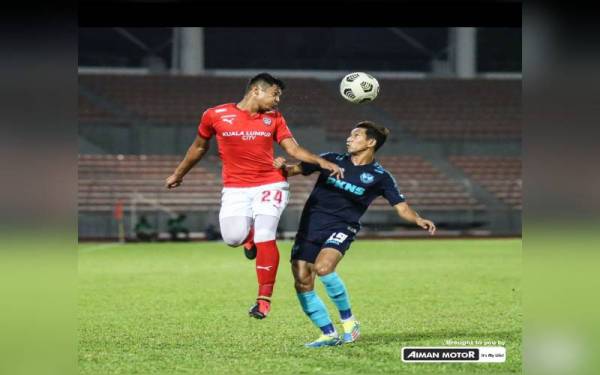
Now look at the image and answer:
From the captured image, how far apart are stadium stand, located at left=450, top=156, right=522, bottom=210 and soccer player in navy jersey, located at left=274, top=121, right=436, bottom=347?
56.0ft

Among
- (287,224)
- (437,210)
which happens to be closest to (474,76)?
(437,210)

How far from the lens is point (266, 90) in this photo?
504 cm

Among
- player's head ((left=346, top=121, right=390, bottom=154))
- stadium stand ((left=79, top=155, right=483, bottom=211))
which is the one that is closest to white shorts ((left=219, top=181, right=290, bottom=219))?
player's head ((left=346, top=121, right=390, bottom=154))

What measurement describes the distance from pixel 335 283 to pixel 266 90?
1552 millimetres

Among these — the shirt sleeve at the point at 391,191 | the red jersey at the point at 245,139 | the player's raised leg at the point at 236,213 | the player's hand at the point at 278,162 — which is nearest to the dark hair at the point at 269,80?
the red jersey at the point at 245,139

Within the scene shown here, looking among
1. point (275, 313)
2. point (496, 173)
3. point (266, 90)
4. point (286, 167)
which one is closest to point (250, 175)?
point (286, 167)

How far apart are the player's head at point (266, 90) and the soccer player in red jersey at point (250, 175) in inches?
1.8

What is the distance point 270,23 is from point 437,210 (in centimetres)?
1986

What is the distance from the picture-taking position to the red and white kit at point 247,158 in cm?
519

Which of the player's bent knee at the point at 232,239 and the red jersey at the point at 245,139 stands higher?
the red jersey at the point at 245,139

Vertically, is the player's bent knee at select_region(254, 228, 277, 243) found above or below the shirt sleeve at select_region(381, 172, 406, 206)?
below

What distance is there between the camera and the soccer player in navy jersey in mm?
5613

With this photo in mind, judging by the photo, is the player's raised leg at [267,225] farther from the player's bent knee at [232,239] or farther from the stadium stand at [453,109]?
Result: the stadium stand at [453,109]

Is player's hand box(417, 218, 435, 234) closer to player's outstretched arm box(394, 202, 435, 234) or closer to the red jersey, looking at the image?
player's outstretched arm box(394, 202, 435, 234)
